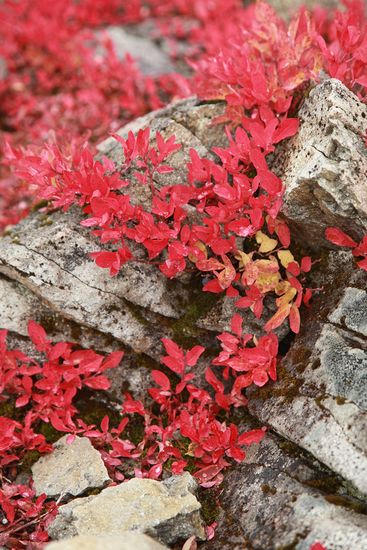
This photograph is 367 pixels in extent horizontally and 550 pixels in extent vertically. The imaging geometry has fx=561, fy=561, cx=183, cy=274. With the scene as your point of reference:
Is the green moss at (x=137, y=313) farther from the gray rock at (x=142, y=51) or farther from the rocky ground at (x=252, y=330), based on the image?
the gray rock at (x=142, y=51)

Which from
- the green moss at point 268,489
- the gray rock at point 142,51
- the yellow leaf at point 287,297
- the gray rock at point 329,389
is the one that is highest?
the gray rock at point 142,51

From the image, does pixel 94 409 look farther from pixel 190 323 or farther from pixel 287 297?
pixel 287 297

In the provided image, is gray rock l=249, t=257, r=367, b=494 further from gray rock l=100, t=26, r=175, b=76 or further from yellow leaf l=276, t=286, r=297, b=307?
gray rock l=100, t=26, r=175, b=76

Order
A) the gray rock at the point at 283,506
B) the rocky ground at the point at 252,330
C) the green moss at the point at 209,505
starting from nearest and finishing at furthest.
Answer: the gray rock at the point at 283,506, the rocky ground at the point at 252,330, the green moss at the point at 209,505

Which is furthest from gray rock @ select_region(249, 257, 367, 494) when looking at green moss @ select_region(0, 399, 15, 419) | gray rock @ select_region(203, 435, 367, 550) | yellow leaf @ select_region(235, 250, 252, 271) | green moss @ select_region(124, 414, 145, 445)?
green moss @ select_region(0, 399, 15, 419)

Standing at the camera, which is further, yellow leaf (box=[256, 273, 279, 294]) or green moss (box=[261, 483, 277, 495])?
yellow leaf (box=[256, 273, 279, 294])

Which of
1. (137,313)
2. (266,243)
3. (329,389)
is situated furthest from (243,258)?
(329,389)

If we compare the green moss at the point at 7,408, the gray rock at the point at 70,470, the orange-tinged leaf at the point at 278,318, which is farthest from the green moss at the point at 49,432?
the orange-tinged leaf at the point at 278,318
